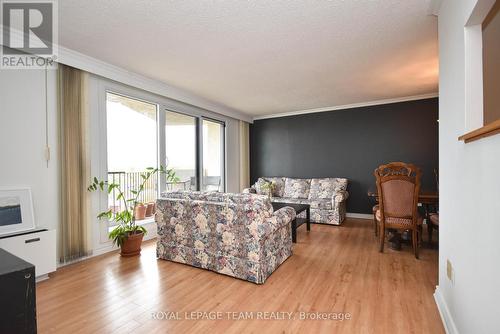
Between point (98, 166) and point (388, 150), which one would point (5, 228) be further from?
point (388, 150)

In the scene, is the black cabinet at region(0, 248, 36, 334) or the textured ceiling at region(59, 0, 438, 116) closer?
the black cabinet at region(0, 248, 36, 334)

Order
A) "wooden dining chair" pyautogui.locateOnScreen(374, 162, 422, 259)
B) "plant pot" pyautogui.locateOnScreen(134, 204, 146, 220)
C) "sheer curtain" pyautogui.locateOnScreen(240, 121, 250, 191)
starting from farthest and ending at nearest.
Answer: "sheer curtain" pyautogui.locateOnScreen(240, 121, 250, 191) → "plant pot" pyautogui.locateOnScreen(134, 204, 146, 220) → "wooden dining chair" pyautogui.locateOnScreen(374, 162, 422, 259)

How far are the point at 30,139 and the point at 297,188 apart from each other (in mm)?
4625

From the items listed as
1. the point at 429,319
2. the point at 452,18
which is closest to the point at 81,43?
the point at 452,18

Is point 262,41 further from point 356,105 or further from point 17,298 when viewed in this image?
point 356,105

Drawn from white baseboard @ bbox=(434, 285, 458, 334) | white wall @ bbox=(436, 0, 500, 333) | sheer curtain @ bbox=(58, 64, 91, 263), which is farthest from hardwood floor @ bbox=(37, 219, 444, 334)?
white wall @ bbox=(436, 0, 500, 333)

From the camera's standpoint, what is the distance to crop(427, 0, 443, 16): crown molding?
200 cm

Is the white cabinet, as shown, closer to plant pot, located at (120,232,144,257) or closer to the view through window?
plant pot, located at (120,232,144,257)

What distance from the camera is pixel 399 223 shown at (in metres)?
3.04

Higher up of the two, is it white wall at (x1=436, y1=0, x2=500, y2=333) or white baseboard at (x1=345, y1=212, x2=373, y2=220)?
white wall at (x1=436, y1=0, x2=500, y2=333)

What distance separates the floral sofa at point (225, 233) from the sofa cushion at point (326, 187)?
236cm

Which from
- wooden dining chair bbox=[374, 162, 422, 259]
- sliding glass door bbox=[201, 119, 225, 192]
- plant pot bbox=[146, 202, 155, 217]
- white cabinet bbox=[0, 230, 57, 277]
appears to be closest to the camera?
white cabinet bbox=[0, 230, 57, 277]

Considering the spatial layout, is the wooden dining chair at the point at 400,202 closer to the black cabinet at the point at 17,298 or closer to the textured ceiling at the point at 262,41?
the textured ceiling at the point at 262,41

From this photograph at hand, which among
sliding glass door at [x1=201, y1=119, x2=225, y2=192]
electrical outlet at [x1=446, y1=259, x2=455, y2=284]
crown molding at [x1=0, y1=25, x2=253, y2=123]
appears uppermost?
crown molding at [x1=0, y1=25, x2=253, y2=123]
